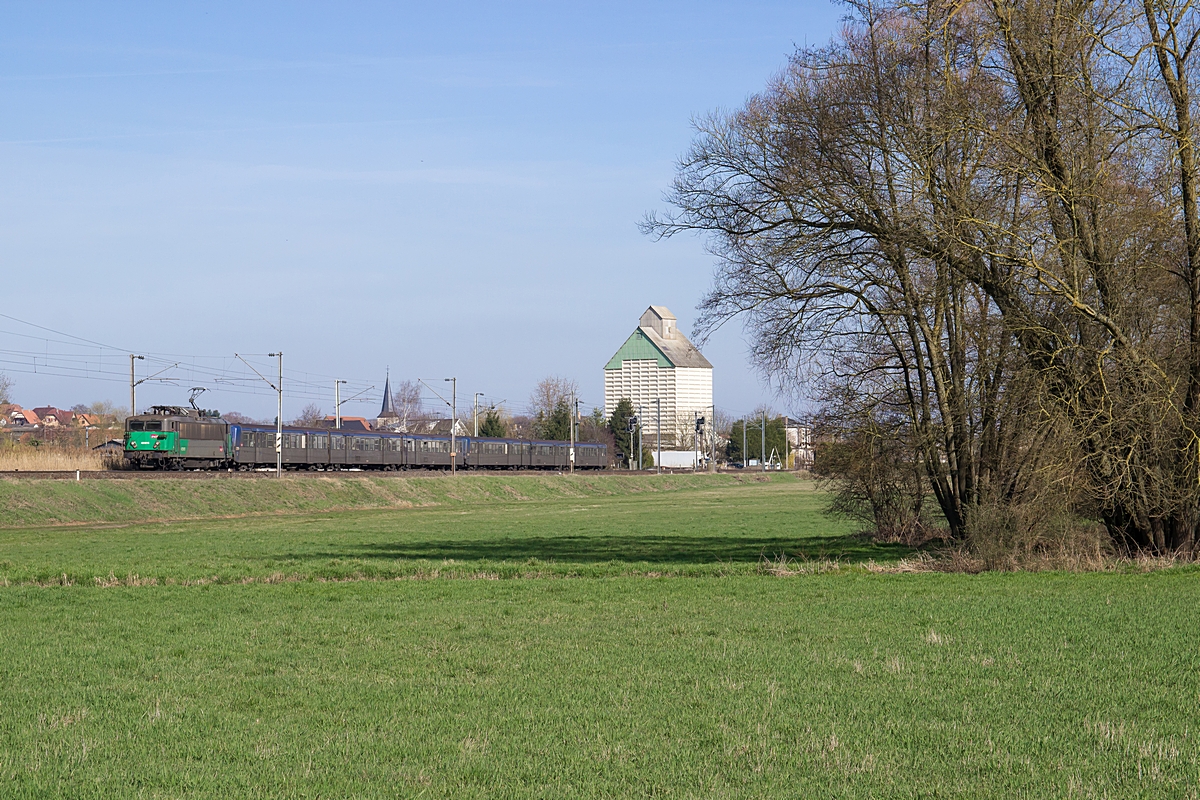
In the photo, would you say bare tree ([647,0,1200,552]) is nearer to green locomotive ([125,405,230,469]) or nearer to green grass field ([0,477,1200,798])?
green grass field ([0,477,1200,798])

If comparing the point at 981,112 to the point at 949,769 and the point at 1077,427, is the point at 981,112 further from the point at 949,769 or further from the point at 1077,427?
the point at 949,769

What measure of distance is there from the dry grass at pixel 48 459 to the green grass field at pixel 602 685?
43.7 metres

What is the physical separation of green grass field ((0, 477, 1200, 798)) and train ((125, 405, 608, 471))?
45.5 m

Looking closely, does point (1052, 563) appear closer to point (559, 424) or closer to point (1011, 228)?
point (1011, 228)

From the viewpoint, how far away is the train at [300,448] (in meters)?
65.8

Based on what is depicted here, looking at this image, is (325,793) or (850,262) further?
(850,262)

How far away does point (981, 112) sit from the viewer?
2222cm

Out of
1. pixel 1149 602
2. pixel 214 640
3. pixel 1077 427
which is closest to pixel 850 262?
pixel 1077 427

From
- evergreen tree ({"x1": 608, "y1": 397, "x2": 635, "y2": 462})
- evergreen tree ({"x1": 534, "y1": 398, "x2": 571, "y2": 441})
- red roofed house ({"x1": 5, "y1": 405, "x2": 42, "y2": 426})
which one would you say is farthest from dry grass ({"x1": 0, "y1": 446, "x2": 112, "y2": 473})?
red roofed house ({"x1": 5, "y1": 405, "x2": 42, "y2": 426})

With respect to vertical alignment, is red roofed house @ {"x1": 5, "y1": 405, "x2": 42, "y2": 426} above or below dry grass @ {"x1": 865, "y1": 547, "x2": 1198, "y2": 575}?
above

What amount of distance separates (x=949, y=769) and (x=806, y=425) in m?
23.4

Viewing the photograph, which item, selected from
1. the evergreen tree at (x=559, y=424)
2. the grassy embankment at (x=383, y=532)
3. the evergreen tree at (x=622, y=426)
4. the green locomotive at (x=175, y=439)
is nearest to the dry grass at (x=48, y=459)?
the green locomotive at (x=175, y=439)

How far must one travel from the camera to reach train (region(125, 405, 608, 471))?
65.8m

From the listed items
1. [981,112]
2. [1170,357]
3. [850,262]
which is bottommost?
[1170,357]
